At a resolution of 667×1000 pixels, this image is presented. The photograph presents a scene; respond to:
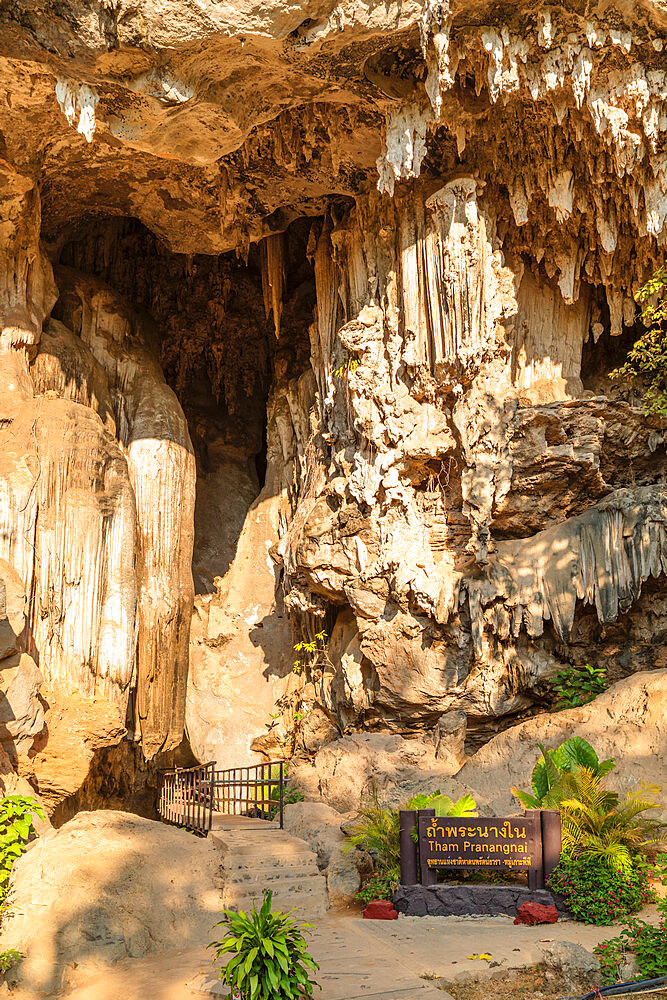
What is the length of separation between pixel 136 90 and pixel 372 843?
1012cm

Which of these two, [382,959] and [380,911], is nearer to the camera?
[382,959]

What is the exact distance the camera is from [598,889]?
859 cm

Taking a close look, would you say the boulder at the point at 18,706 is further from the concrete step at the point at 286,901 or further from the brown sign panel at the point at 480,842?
the brown sign panel at the point at 480,842

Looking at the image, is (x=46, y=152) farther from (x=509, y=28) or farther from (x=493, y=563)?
(x=493, y=563)

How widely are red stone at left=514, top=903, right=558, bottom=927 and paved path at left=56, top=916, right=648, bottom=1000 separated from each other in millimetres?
78

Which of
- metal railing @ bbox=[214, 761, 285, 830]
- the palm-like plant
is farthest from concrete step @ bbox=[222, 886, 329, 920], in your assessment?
the palm-like plant

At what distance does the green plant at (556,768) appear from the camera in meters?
9.94

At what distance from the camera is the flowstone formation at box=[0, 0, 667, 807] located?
11.9 meters

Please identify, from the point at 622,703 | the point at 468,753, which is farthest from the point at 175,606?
the point at 622,703

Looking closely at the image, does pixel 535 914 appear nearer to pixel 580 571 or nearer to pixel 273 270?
pixel 580 571

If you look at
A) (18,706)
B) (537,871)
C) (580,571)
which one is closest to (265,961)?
(537,871)

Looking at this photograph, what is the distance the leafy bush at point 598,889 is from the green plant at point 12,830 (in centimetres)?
560

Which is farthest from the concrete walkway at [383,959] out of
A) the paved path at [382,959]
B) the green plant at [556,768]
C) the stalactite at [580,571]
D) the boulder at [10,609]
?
the stalactite at [580,571]

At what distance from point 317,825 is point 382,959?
3836mm
